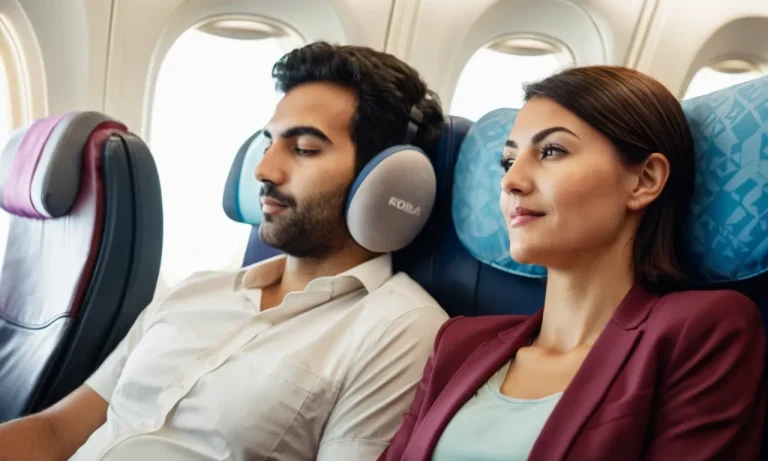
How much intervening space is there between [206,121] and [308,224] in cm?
179

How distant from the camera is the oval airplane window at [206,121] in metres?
2.98

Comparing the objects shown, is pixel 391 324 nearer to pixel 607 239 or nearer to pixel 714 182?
pixel 607 239

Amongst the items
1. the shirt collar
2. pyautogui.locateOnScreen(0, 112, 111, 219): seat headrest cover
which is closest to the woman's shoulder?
the shirt collar

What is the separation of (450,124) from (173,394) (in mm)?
916

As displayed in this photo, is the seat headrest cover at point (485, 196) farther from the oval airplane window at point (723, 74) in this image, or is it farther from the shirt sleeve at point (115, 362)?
the oval airplane window at point (723, 74)

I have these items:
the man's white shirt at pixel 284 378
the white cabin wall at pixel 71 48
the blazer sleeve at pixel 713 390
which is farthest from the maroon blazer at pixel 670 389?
the white cabin wall at pixel 71 48

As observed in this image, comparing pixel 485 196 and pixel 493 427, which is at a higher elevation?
pixel 485 196

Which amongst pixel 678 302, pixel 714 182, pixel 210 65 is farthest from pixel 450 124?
pixel 210 65

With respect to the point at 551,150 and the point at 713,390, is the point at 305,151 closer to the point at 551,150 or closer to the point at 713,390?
the point at 551,150

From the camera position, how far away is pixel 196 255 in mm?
3229

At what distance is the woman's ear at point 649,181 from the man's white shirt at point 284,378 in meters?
0.50

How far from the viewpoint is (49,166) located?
5.87 ft

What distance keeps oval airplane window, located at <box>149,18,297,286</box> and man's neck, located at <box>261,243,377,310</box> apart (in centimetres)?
152

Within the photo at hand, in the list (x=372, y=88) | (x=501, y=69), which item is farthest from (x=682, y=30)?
(x=372, y=88)
